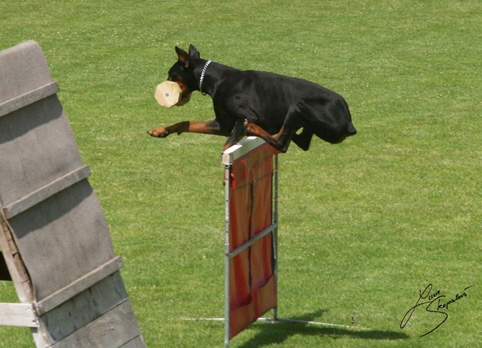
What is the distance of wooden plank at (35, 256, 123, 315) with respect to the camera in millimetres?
6719

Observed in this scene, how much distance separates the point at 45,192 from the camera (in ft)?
22.2

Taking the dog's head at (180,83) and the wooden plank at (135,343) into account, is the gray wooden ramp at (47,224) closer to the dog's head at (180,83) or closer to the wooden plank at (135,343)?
the wooden plank at (135,343)

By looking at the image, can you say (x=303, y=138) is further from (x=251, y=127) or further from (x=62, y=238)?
(x=62, y=238)

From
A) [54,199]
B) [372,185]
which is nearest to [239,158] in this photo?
[54,199]

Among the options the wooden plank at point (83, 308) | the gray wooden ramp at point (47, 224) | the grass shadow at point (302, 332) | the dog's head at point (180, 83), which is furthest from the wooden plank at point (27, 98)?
the grass shadow at point (302, 332)

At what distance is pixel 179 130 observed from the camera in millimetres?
8477

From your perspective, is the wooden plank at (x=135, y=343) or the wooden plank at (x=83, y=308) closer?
the wooden plank at (x=83, y=308)

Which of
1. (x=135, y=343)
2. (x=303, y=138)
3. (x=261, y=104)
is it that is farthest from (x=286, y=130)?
(x=135, y=343)

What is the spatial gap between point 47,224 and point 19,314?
0.61 metres

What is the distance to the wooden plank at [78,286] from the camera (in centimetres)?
672

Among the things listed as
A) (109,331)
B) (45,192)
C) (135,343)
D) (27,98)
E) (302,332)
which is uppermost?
(27,98)

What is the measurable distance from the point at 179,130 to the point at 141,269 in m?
3.63

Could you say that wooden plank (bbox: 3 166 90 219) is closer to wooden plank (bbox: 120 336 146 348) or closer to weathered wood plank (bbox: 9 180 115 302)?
weathered wood plank (bbox: 9 180 115 302)

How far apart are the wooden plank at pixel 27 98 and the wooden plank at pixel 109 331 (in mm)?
1569
